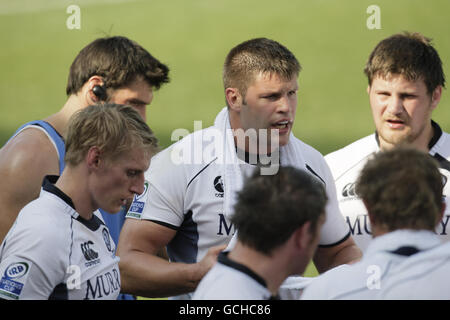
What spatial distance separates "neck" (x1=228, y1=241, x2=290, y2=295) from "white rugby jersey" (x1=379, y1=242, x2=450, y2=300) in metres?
0.36

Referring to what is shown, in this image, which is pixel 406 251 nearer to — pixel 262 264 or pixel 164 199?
pixel 262 264

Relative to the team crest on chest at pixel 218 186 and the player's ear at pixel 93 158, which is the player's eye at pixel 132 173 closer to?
the player's ear at pixel 93 158

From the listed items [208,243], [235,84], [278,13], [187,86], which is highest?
[278,13]

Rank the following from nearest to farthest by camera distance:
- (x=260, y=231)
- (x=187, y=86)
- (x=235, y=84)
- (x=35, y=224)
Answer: (x=260, y=231) < (x=35, y=224) < (x=235, y=84) < (x=187, y=86)

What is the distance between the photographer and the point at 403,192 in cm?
264

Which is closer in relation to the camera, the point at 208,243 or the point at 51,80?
the point at 208,243

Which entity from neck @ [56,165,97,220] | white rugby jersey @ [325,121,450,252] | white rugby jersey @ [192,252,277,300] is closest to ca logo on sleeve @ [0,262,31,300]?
neck @ [56,165,97,220]

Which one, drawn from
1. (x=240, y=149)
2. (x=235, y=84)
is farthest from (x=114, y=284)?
(x=235, y=84)

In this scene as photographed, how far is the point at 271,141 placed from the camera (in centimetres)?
420

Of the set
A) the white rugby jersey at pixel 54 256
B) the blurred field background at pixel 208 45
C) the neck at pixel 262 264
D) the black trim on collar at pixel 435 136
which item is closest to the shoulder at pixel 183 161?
the white rugby jersey at pixel 54 256

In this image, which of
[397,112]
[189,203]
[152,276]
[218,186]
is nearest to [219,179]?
[218,186]

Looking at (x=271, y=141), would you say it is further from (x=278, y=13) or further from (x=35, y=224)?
(x=278, y=13)

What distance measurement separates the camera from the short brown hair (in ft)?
15.9

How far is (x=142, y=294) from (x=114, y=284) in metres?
0.73
